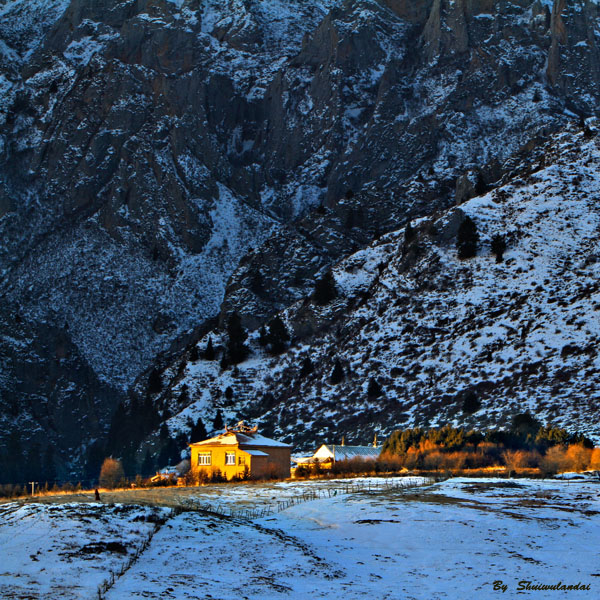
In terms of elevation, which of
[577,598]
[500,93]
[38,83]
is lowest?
[577,598]

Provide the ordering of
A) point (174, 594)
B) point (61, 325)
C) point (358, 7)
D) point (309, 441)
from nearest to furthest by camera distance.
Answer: point (174, 594) < point (309, 441) < point (61, 325) < point (358, 7)

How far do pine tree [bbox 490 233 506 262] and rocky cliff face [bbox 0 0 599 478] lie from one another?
2138 centimetres

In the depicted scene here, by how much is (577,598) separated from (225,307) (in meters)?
107

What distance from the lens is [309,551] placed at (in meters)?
32.4

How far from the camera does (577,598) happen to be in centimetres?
2597

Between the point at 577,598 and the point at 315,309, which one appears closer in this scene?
the point at 577,598

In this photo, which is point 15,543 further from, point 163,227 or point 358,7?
point 358,7

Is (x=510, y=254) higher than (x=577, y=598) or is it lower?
higher

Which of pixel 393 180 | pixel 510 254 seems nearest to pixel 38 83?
pixel 393 180

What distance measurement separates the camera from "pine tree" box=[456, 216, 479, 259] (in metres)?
106

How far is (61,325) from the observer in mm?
153000

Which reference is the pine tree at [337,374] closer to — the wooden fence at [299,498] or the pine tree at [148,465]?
Result: the pine tree at [148,465]

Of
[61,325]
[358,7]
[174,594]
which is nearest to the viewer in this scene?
[174,594]

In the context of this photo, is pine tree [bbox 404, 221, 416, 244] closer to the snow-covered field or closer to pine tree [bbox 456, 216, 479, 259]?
pine tree [bbox 456, 216, 479, 259]
